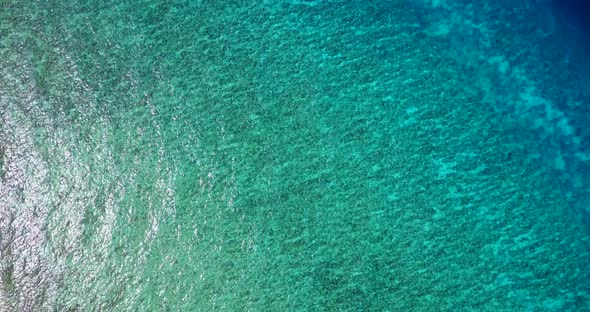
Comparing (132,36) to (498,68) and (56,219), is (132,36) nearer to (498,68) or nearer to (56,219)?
(56,219)

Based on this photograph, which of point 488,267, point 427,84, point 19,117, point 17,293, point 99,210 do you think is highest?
point 19,117

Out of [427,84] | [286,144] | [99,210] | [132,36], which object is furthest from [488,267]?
[132,36]

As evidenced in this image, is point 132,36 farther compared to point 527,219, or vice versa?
point 132,36

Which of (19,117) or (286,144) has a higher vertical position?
(19,117)

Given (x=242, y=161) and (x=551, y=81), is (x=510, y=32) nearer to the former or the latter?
(x=551, y=81)

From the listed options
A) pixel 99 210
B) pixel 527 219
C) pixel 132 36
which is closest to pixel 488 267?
pixel 527 219

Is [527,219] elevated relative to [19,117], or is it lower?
lower
